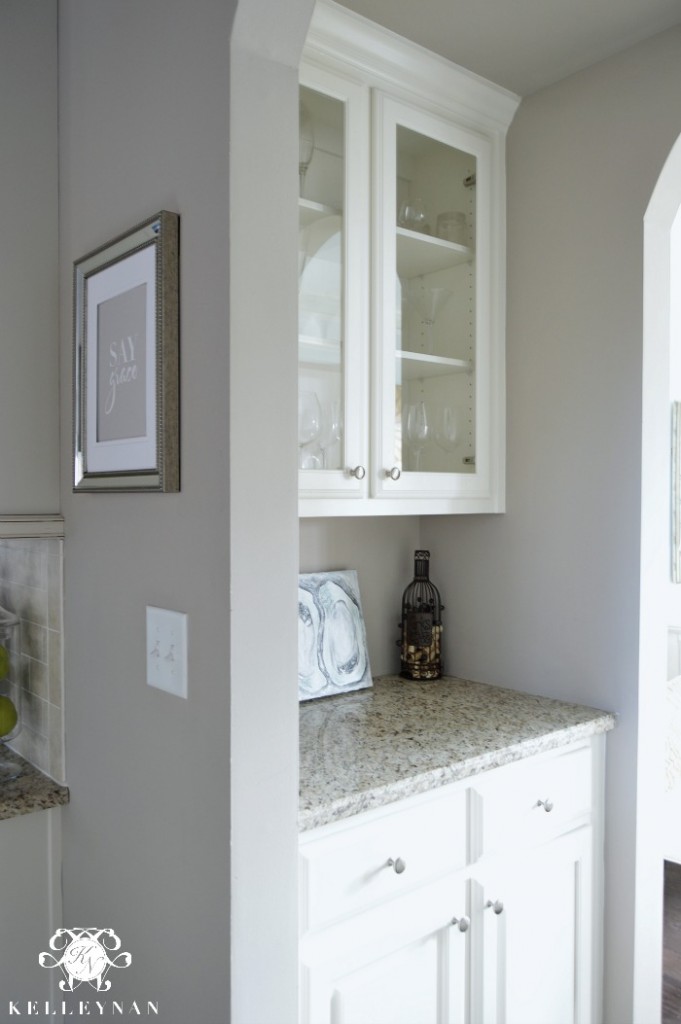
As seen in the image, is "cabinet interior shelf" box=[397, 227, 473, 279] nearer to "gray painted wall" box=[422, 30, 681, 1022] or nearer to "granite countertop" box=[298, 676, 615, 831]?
"gray painted wall" box=[422, 30, 681, 1022]

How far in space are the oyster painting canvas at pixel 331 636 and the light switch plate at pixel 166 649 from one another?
0.73m

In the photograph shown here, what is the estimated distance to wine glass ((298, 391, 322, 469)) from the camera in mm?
1706

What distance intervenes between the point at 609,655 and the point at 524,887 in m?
0.55

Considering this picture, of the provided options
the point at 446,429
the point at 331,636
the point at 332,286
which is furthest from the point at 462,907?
the point at 332,286

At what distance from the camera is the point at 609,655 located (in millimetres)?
1851

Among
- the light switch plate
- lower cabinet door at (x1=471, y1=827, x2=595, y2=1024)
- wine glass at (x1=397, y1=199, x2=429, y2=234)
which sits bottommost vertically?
lower cabinet door at (x1=471, y1=827, x2=595, y2=1024)

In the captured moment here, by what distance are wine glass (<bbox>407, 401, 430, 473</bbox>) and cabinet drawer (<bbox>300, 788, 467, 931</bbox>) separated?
2.60 ft

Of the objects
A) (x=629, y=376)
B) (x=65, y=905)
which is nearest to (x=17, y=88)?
(x=629, y=376)

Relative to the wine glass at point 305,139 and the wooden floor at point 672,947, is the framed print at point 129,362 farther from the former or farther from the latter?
the wooden floor at point 672,947

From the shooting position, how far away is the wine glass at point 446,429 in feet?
6.44

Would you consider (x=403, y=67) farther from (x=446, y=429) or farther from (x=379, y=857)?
(x=379, y=857)

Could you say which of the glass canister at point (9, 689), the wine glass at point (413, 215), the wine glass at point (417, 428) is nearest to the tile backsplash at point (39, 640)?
the glass canister at point (9, 689)


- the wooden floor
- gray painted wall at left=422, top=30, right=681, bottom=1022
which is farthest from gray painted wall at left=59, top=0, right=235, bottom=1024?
the wooden floor

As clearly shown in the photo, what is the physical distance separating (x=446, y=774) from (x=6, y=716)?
33.9 inches
